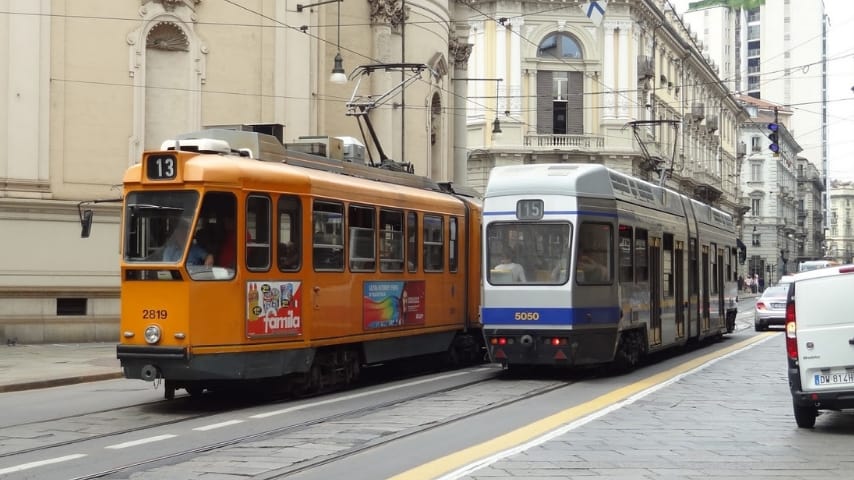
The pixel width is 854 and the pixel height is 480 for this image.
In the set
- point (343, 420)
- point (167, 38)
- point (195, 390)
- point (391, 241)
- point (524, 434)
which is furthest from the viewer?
point (167, 38)

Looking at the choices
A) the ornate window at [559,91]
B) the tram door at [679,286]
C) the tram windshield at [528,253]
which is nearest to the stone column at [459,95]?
the ornate window at [559,91]

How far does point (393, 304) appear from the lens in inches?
671

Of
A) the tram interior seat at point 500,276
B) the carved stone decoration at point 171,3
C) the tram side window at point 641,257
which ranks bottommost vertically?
the tram interior seat at point 500,276

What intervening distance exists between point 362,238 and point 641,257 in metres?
5.26

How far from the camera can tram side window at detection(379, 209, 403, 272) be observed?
16672 mm

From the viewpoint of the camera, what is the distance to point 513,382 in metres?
16.8

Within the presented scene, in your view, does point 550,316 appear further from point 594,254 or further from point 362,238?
point 362,238

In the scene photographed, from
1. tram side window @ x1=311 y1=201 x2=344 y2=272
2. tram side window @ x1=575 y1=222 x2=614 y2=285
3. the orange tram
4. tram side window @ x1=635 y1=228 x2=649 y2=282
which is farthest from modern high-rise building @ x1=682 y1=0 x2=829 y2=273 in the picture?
tram side window @ x1=311 y1=201 x2=344 y2=272

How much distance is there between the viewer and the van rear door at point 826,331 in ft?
37.2

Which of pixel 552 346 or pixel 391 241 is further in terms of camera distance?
pixel 391 241

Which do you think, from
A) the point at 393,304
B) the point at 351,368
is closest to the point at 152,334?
the point at 351,368

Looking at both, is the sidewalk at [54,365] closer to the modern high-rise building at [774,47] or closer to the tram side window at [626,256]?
the tram side window at [626,256]

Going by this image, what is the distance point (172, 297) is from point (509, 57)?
45.8 metres

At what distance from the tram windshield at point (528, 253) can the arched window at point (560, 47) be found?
137 ft
